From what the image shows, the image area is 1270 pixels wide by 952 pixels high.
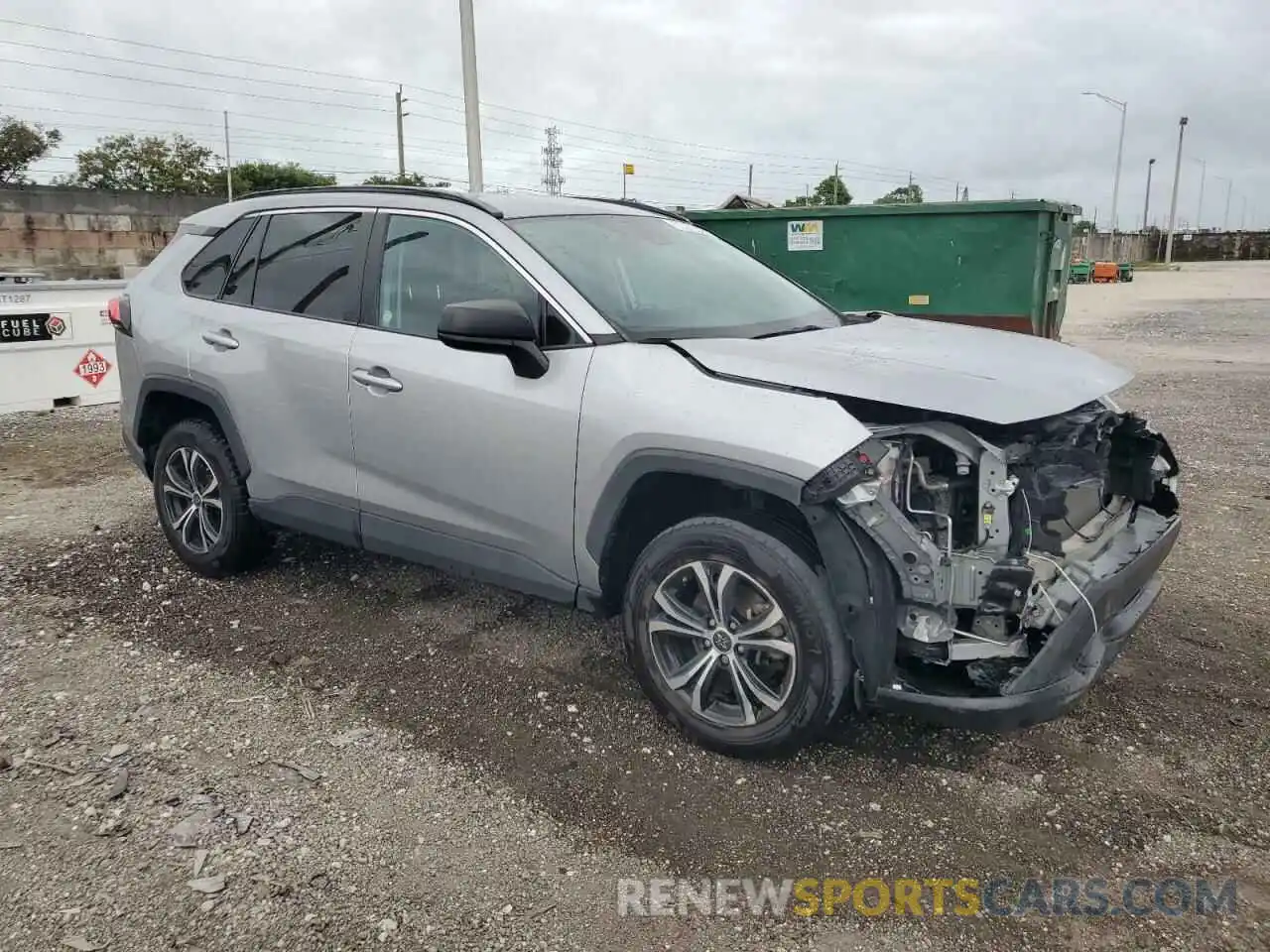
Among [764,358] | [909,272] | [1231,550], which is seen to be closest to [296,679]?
[764,358]

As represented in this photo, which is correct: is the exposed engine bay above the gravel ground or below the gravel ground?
above

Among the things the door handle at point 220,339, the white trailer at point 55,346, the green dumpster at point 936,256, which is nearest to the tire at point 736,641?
the door handle at point 220,339

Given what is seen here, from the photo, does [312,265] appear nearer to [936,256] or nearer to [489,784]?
[489,784]

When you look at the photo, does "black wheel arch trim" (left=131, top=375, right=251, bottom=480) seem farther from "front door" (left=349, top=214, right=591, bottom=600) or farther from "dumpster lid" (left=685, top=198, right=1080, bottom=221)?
"dumpster lid" (left=685, top=198, right=1080, bottom=221)

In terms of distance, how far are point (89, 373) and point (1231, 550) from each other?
861 centimetres

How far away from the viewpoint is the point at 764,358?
3.15 m

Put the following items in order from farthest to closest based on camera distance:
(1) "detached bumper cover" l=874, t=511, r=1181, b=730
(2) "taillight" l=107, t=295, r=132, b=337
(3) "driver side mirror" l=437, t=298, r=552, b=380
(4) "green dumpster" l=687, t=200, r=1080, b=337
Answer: (4) "green dumpster" l=687, t=200, r=1080, b=337
(2) "taillight" l=107, t=295, r=132, b=337
(3) "driver side mirror" l=437, t=298, r=552, b=380
(1) "detached bumper cover" l=874, t=511, r=1181, b=730

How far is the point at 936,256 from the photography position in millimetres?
9344

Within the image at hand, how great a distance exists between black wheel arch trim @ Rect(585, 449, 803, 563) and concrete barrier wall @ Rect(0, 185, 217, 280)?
612 inches

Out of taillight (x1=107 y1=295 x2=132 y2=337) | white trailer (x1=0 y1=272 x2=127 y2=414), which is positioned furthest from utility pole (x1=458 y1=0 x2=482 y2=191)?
taillight (x1=107 y1=295 x2=132 y2=337)

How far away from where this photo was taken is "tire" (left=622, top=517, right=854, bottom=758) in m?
2.90

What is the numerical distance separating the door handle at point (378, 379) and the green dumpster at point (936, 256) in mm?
5783

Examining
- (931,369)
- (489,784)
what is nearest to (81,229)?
(489,784)

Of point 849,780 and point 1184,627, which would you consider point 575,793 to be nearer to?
point 849,780
